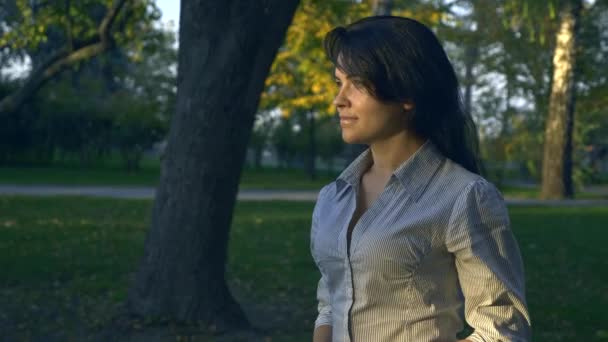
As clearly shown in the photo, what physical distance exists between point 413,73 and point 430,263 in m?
0.49

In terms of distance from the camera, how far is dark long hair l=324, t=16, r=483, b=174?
2.59 metres

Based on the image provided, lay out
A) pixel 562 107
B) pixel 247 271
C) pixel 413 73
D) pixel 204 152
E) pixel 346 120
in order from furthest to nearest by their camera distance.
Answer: pixel 562 107 → pixel 247 271 → pixel 204 152 → pixel 346 120 → pixel 413 73

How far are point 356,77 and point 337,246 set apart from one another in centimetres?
45

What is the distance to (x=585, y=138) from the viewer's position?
3259 centimetres

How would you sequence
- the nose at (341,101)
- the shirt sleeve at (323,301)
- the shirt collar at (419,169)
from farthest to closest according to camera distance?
the shirt sleeve at (323,301), the nose at (341,101), the shirt collar at (419,169)

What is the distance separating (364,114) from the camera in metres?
2.66

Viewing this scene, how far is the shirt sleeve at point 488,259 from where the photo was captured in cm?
244

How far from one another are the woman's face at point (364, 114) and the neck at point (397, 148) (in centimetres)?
2

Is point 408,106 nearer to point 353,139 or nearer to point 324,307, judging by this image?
point 353,139

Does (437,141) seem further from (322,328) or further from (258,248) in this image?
(258,248)

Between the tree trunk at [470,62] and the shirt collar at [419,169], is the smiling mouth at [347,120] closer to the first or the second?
the shirt collar at [419,169]

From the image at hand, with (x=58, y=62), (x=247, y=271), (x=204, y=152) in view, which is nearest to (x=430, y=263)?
(x=204, y=152)

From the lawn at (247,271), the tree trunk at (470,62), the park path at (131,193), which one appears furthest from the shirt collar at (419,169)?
the park path at (131,193)

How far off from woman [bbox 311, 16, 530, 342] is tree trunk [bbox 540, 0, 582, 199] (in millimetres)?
23542
